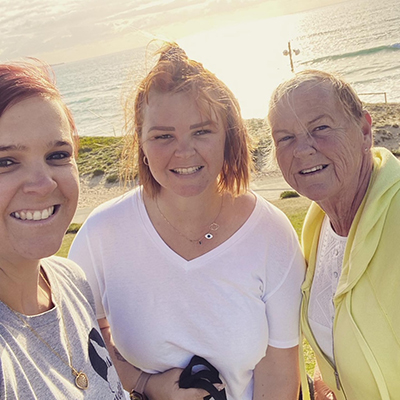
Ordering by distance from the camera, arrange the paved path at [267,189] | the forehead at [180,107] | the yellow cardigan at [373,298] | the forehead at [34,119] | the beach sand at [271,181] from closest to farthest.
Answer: the forehead at [34,119] < the yellow cardigan at [373,298] < the forehead at [180,107] < the paved path at [267,189] < the beach sand at [271,181]

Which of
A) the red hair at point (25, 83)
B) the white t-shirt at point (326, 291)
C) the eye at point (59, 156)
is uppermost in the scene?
the red hair at point (25, 83)

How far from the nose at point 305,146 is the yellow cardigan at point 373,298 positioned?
36 cm

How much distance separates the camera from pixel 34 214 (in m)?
1.56

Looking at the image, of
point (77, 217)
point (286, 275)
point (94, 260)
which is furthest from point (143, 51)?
point (77, 217)

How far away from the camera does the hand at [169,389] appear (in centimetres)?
222

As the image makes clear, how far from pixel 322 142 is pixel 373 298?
81cm

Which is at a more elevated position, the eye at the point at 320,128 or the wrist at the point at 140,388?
the eye at the point at 320,128

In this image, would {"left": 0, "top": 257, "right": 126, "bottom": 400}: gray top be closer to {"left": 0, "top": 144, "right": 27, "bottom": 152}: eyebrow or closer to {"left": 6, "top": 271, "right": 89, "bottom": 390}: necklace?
{"left": 6, "top": 271, "right": 89, "bottom": 390}: necklace

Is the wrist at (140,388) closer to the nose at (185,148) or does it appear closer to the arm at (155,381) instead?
the arm at (155,381)

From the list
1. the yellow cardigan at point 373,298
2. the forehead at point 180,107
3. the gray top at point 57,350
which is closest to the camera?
the gray top at point 57,350

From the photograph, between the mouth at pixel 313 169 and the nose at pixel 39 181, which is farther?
the mouth at pixel 313 169

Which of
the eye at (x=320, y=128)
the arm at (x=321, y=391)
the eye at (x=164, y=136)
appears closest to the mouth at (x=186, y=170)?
the eye at (x=164, y=136)

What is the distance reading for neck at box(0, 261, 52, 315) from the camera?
63.9 inches

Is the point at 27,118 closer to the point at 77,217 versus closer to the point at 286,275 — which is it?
the point at 286,275
